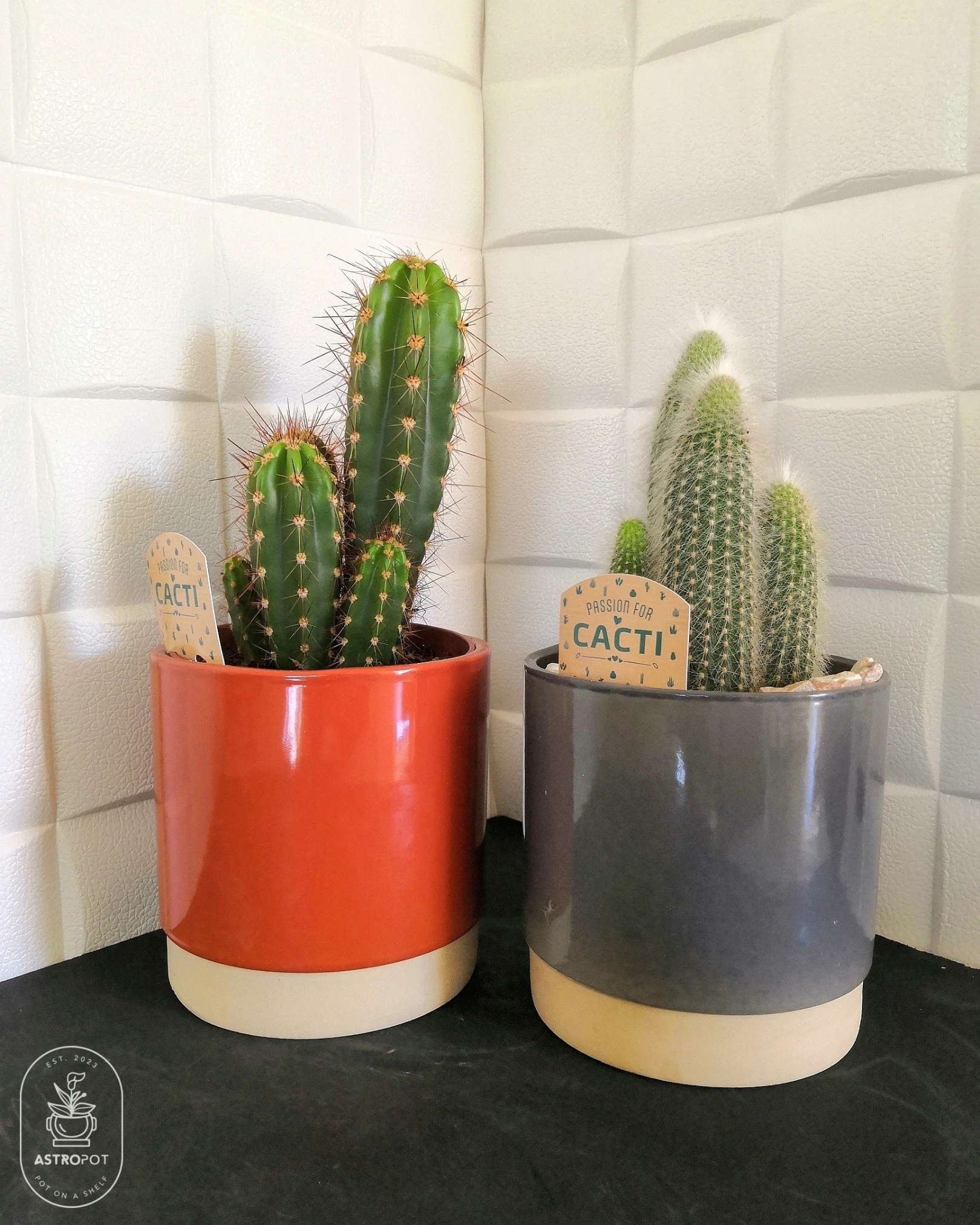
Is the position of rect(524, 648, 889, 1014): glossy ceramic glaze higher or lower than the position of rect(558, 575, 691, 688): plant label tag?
lower

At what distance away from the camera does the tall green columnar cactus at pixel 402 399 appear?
21.2 inches

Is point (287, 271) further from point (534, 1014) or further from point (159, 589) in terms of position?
point (534, 1014)

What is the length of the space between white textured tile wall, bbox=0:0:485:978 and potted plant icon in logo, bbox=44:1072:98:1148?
6.2 inches

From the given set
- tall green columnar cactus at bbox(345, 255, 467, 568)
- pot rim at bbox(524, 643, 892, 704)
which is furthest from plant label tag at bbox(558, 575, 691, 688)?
tall green columnar cactus at bbox(345, 255, 467, 568)

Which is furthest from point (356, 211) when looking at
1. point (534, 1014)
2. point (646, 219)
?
point (534, 1014)

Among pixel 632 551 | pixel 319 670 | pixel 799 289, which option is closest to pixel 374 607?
pixel 319 670

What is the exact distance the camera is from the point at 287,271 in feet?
2.32

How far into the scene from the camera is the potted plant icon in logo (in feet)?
1.46

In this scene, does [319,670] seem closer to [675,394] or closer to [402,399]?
[402,399]

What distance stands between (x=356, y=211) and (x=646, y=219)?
23 cm

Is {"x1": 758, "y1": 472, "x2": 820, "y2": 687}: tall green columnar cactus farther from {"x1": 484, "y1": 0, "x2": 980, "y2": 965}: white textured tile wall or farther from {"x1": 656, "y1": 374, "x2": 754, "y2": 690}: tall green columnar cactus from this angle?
{"x1": 484, "y1": 0, "x2": 980, "y2": 965}: white textured tile wall

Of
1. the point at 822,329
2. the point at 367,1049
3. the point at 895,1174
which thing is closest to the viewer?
the point at 895,1174

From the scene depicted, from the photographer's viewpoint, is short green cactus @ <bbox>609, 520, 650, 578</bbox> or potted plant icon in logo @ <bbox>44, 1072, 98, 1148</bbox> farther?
short green cactus @ <bbox>609, 520, 650, 578</bbox>

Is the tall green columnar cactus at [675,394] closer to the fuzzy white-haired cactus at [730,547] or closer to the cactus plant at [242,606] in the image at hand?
the fuzzy white-haired cactus at [730,547]
